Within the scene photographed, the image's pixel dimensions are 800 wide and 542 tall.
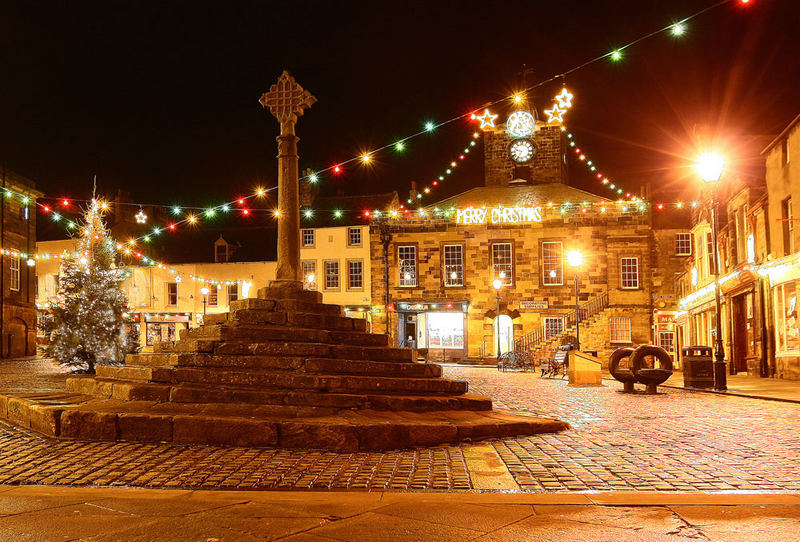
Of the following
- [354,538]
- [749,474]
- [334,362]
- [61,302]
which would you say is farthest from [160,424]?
[61,302]

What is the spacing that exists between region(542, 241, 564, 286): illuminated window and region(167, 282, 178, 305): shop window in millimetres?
22481

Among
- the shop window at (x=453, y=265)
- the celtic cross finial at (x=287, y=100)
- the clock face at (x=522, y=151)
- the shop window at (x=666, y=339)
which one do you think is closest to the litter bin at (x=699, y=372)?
the celtic cross finial at (x=287, y=100)

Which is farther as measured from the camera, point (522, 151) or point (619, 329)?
point (522, 151)

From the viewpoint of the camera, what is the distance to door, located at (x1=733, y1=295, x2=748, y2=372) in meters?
24.0

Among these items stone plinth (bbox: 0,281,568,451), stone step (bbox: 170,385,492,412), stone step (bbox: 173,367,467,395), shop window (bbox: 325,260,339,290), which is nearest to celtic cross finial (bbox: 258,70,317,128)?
stone plinth (bbox: 0,281,568,451)

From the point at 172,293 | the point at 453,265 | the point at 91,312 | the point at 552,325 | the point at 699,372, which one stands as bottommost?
the point at 699,372

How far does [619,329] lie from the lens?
35281 mm

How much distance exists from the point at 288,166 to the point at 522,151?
29524 millimetres

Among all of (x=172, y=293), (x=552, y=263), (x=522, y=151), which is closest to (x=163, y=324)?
(x=172, y=293)

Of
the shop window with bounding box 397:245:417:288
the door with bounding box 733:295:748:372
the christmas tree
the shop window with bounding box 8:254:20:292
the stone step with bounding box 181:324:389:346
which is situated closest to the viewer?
the stone step with bounding box 181:324:389:346

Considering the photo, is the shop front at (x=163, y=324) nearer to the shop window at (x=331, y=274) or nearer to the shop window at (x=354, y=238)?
the shop window at (x=331, y=274)

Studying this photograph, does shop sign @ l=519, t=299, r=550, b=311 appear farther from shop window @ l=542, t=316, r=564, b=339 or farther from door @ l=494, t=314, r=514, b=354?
door @ l=494, t=314, r=514, b=354

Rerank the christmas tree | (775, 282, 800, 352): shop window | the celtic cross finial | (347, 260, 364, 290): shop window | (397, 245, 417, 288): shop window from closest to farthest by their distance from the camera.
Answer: the celtic cross finial < the christmas tree < (775, 282, 800, 352): shop window < (397, 245, 417, 288): shop window < (347, 260, 364, 290): shop window

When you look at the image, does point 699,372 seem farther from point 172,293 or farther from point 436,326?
point 172,293
